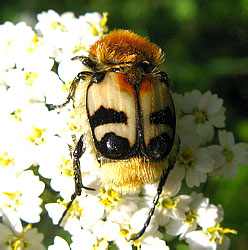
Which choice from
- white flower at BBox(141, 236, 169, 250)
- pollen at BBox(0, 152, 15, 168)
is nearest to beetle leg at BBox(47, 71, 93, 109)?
pollen at BBox(0, 152, 15, 168)

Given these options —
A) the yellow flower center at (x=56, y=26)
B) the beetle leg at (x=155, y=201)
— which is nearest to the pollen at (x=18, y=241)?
the beetle leg at (x=155, y=201)

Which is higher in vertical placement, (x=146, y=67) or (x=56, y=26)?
(x=56, y=26)

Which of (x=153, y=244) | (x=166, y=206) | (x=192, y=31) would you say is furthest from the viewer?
(x=192, y=31)

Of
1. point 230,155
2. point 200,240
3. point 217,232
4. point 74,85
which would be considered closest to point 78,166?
point 74,85

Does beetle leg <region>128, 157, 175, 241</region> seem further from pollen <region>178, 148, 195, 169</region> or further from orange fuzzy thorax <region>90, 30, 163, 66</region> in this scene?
orange fuzzy thorax <region>90, 30, 163, 66</region>

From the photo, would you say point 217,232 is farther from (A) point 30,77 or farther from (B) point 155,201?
(A) point 30,77

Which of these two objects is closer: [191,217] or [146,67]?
[146,67]

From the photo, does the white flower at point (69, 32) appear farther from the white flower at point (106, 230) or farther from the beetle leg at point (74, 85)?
the white flower at point (106, 230)
